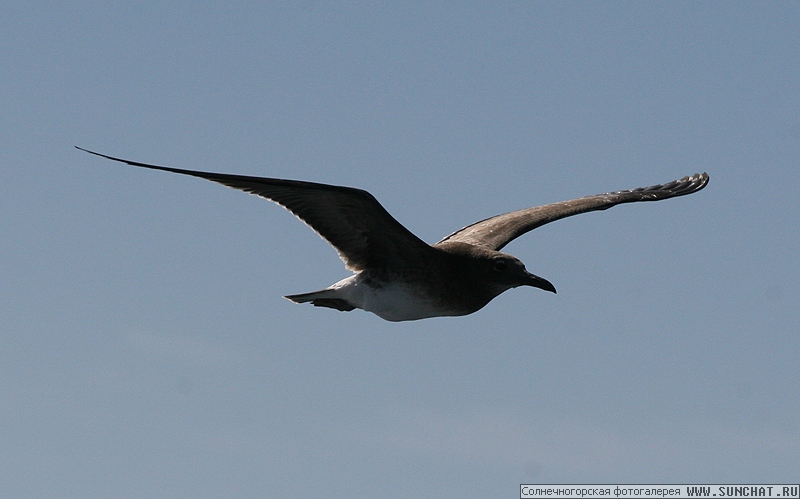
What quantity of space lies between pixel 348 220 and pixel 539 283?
7.89 ft

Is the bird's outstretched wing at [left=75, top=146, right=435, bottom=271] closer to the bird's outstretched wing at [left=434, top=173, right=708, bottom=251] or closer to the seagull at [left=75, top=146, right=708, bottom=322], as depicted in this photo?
the seagull at [left=75, top=146, right=708, bottom=322]

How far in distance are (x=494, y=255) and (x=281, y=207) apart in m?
2.53

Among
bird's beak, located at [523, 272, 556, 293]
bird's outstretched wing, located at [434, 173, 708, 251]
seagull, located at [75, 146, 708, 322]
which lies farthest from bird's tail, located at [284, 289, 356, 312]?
bird's outstretched wing, located at [434, 173, 708, 251]

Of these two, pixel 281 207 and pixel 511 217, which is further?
pixel 511 217

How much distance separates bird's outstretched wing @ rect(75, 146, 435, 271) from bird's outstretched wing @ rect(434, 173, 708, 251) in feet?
8.21

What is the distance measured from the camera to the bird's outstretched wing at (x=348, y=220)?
9.84 m

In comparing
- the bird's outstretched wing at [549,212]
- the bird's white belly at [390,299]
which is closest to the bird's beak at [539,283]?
the bird's white belly at [390,299]

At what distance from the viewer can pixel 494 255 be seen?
37.8 ft

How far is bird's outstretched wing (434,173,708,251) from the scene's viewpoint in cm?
1397

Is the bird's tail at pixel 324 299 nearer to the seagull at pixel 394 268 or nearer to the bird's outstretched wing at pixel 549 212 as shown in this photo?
the seagull at pixel 394 268

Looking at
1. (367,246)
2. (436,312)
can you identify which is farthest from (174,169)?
(436,312)

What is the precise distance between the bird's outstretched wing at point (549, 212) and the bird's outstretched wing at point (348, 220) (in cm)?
250

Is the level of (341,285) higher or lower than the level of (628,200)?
lower

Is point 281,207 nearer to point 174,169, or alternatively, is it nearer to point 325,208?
point 325,208
